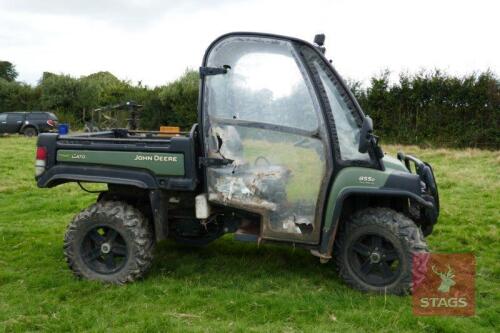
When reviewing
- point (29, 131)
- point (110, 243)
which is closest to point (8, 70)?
point (29, 131)

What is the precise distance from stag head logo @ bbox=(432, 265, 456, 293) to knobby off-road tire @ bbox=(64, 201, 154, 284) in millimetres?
2432

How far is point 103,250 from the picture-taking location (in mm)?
4719

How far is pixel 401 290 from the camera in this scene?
4.30 m

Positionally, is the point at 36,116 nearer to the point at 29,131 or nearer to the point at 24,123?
the point at 24,123

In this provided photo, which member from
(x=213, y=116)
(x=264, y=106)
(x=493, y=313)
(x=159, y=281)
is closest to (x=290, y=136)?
(x=264, y=106)

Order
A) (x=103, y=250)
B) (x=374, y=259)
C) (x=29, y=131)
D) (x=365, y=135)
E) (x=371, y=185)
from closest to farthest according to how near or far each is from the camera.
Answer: (x=365, y=135), (x=371, y=185), (x=374, y=259), (x=103, y=250), (x=29, y=131)

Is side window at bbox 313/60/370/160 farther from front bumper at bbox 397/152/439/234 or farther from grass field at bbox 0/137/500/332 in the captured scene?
grass field at bbox 0/137/500/332

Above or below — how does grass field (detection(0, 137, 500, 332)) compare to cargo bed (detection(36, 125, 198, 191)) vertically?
below

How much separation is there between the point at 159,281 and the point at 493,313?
2649mm

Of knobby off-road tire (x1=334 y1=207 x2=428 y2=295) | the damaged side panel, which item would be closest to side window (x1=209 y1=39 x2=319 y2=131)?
the damaged side panel

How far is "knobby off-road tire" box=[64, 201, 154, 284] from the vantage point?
4.61m

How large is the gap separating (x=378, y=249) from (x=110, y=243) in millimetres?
2255

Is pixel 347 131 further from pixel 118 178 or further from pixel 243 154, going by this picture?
pixel 118 178

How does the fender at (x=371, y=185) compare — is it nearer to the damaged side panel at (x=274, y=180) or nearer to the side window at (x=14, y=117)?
the damaged side panel at (x=274, y=180)
